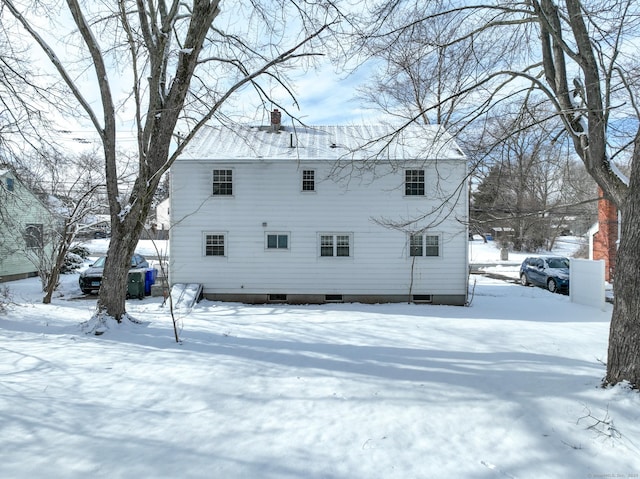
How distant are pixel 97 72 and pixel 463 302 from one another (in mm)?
13003

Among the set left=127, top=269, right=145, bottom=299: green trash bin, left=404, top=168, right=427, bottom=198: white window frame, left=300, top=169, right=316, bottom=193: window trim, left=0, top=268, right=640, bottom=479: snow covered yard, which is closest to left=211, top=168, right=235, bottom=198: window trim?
left=300, top=169, right=316, bottom=193: window trim

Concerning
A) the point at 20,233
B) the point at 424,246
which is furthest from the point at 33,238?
the point at 424,246

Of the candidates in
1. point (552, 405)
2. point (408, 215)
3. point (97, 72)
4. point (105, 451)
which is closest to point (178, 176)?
point (97, 72)

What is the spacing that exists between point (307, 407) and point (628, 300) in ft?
12.1

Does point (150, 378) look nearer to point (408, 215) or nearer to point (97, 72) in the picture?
point (97, 72)

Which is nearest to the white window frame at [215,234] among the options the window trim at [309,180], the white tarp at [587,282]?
the window trim at [309,180]

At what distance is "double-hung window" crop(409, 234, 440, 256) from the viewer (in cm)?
1482

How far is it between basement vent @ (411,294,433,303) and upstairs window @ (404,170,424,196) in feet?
12.2

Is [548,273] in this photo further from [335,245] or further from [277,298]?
[277,298]

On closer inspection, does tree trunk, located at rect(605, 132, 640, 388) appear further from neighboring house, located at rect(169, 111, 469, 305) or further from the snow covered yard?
neighboring house, located at rect(169, 111, 469, 305)

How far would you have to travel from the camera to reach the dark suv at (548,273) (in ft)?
57.4

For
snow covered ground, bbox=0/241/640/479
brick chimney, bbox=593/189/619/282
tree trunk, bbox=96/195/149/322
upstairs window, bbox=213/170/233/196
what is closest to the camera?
snow covered ground, bbox=0/241/640/479

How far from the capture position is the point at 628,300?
436 cm

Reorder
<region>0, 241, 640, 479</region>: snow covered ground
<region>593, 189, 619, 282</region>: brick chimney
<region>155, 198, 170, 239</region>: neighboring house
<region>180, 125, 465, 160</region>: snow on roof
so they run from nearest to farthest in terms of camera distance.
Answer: <region>0, 241, 640, 479</region>: snow covered ground, <region>180, 125, 465, 160</region>: snow on roof, <region>593, 189, 619, 282</region>: brick chimney, <region>155, 198, 170, 239</region>: neighboring house
